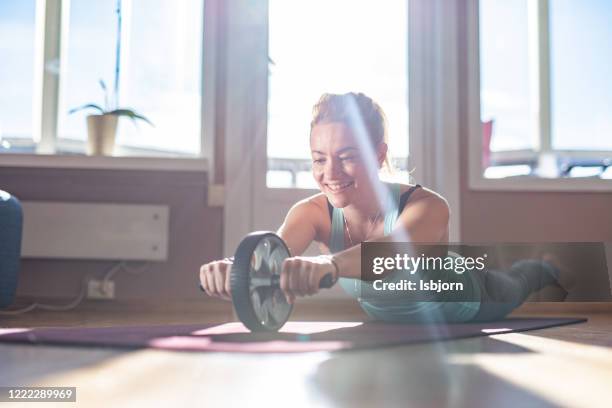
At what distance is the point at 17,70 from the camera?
2.62 m

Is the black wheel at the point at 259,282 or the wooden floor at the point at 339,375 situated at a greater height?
the black wheel at the point at 259,282

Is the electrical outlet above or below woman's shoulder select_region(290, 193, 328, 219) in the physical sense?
below

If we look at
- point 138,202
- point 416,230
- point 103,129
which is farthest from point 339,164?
point 103,129

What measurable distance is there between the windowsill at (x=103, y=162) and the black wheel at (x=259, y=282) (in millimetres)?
1252

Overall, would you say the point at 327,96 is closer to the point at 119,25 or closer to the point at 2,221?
the point at 2,221

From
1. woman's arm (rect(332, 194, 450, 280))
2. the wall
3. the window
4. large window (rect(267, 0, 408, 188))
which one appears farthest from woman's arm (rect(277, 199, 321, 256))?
the window

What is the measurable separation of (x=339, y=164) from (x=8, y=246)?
0.90m

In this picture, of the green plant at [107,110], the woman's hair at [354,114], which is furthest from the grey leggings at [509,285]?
the green plant at [107,110]

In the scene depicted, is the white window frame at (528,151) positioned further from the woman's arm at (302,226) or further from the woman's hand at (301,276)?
the woman's hand at (301,276)

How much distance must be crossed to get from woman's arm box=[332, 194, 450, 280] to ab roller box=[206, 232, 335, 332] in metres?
0.10

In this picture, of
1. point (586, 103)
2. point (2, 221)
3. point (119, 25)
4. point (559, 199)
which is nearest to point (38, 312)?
point (2, 221)

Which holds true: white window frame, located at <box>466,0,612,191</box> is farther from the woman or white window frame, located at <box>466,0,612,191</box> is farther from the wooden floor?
the wooden floor

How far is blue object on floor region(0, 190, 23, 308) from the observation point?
167cm

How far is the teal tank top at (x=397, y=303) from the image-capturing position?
1.49 m
